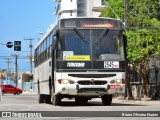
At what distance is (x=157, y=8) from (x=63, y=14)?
2082 inches

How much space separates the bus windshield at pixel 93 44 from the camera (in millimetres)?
22047

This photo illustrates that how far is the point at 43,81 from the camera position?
91.2 feet

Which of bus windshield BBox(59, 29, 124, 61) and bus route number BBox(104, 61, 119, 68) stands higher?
bus windshield BBox(59, 29, 124, 61)

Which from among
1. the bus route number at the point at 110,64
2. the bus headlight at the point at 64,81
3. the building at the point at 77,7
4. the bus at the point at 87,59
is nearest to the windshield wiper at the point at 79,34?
the bus at the point at 87,59

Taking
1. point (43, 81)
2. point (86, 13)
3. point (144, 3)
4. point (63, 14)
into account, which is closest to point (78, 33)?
point (43, 81)

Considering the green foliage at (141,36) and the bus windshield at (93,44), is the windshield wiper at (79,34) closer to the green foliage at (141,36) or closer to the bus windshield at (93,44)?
the bus windshield at (93,44)

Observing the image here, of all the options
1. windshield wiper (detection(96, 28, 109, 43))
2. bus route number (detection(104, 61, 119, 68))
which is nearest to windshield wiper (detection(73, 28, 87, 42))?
windshield wiper (detection(96, 28, 109, 43))

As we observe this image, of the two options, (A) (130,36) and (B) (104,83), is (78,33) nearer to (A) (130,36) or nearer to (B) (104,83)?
(B) (104,83)

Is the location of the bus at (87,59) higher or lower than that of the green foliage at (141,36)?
lower

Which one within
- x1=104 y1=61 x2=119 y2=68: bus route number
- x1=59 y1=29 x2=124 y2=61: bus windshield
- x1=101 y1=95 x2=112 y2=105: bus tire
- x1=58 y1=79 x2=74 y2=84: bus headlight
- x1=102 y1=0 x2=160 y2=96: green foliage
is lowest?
x1=101 y1=95 x2=112 y2=105: bus tire

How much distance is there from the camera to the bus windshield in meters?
22.0

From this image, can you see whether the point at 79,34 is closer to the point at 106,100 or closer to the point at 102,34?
the point at 102,34

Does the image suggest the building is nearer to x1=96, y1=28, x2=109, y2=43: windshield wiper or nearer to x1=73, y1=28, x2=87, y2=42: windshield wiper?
x1=96, y1=28, x2=109, y2=43: windshield wiper

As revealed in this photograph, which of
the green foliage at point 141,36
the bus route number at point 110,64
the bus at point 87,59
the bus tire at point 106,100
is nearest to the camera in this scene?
the bus at point 87,59
